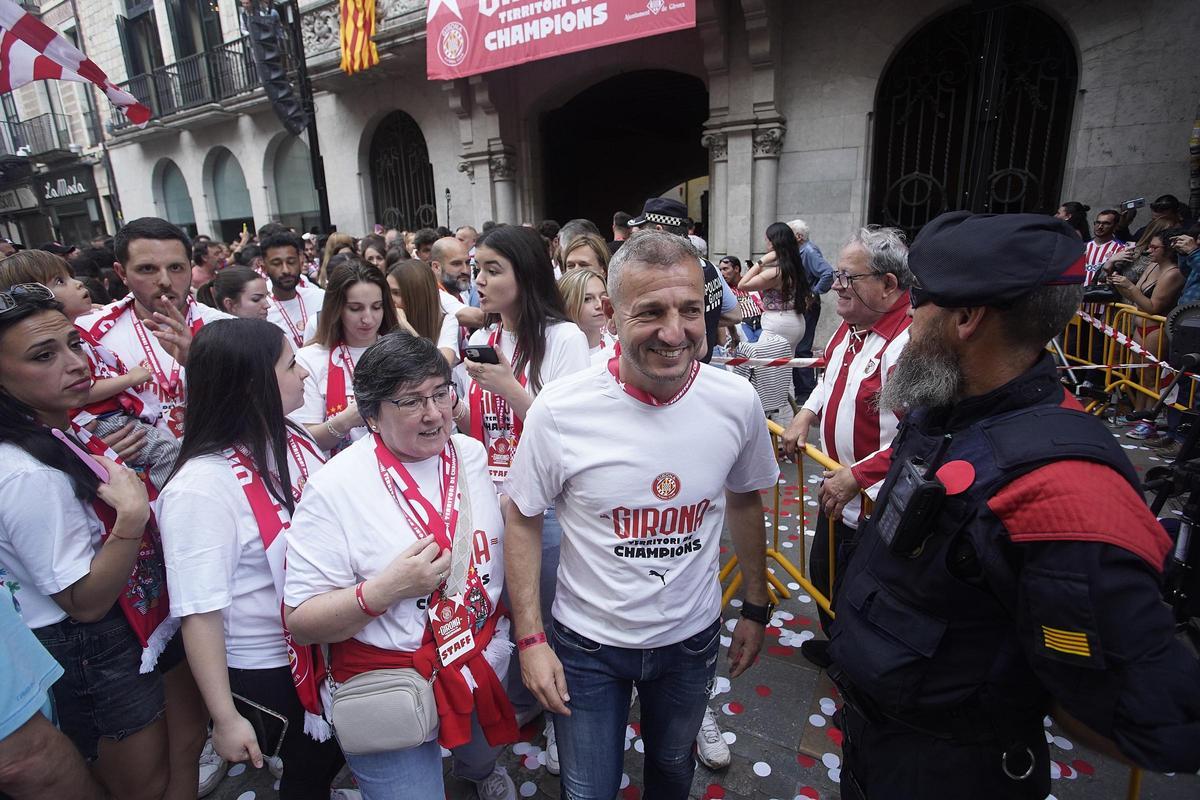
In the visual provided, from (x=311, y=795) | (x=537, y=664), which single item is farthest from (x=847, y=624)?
(x=311, y=795)

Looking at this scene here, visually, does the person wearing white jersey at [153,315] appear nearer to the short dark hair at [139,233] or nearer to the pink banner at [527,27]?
the short dark hair at [139,233]

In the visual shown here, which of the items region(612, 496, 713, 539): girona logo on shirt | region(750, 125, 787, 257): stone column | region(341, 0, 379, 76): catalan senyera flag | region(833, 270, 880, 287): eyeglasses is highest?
→ region(341, 0, 379, 76): catalan senyera flag

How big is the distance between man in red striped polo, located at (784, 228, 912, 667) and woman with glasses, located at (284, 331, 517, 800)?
4.84 ft

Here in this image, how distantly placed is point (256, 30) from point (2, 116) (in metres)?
24.5

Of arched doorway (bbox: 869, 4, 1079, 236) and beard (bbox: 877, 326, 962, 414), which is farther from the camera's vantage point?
arched doorway (bbox: 869, 4, 1079, 236)

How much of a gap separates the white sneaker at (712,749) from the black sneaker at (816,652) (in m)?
0.80

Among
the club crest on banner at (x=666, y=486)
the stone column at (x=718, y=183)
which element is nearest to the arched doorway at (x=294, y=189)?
the stone column at (x=718, y=183)

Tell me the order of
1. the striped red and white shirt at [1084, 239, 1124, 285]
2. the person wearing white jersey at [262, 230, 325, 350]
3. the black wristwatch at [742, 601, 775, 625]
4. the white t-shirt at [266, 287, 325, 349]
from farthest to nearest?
1. the striped red and white shirt at [1084, 239, 1124, 285]
2. the person wearing white jersey at [262, 230, 325, 350]
3. the white t-shirt at [266, 287, 325, 349]
4. the black wristwatch at [742, 601, 775, 625]

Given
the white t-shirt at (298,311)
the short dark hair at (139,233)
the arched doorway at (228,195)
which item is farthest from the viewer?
the arched doorway at (228,195)

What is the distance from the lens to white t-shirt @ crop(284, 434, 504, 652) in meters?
1.69

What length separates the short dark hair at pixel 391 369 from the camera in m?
1.83

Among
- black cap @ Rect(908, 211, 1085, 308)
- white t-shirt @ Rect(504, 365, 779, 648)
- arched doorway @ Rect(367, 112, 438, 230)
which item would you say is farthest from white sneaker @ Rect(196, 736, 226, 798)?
arched doorway @ Rect(367, 112, 438, 230)

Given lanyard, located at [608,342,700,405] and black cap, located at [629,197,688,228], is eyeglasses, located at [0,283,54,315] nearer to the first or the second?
lanyard, located at [608,342,700,405]

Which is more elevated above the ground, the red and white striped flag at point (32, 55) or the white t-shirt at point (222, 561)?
the red and white striped flag at point (32, 55)
